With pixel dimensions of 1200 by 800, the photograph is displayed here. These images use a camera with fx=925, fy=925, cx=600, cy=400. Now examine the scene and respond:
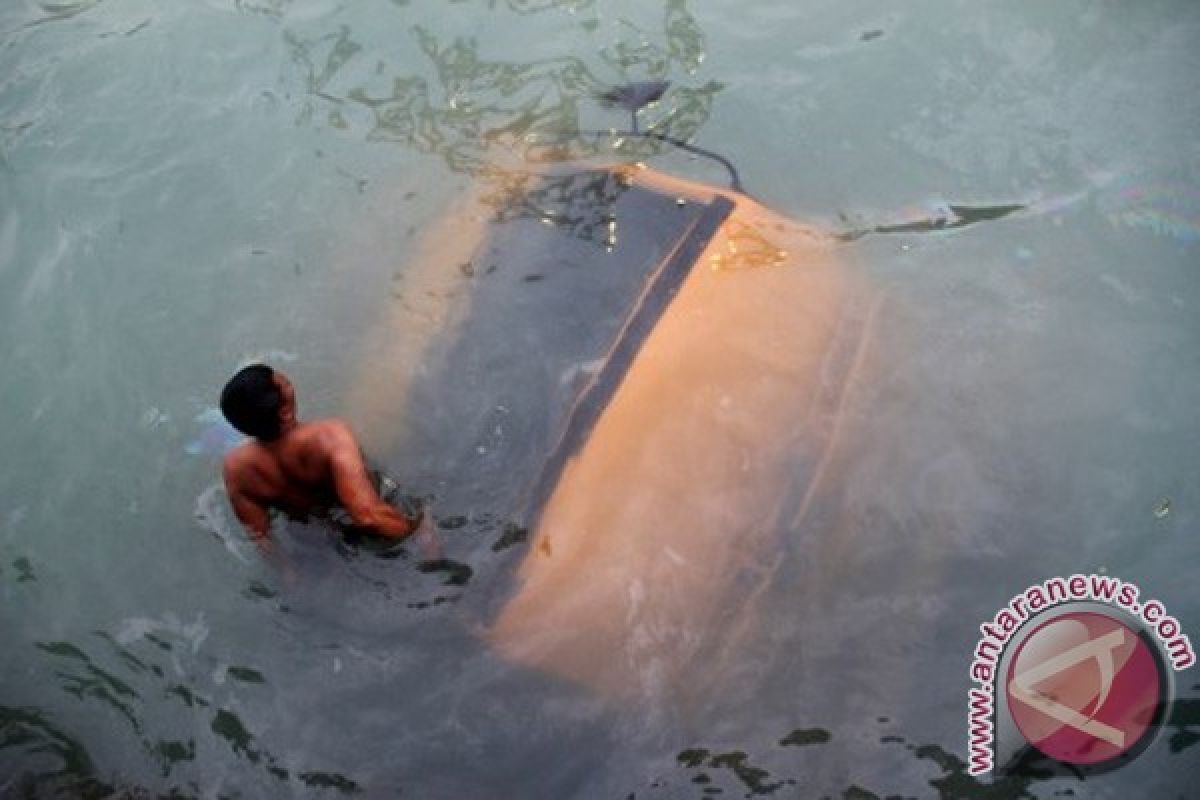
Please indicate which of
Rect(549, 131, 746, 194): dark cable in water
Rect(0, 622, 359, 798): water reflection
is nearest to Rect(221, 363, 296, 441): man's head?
Rect(0, 622, 359, 798): water reflection

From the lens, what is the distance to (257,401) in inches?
140

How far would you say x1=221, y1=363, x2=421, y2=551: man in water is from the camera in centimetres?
358

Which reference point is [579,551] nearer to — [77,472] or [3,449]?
[77,472]

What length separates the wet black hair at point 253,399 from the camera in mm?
3541

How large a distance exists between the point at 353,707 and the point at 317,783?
0.33 m

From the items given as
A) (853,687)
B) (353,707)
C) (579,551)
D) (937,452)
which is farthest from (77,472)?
(937,452)

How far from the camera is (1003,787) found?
3.57 metres

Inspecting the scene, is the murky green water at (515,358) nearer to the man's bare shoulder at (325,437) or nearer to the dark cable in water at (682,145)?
the dark cable in water at (682,145)

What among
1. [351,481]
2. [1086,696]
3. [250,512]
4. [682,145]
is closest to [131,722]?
[250,512]

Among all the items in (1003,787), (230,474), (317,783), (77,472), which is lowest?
(1003,787)

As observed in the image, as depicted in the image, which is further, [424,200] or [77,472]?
[424,200]

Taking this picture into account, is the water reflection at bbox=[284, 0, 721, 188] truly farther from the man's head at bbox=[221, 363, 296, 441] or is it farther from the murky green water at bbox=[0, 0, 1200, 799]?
the man's head at bbox=[221, 363, 296, 441]

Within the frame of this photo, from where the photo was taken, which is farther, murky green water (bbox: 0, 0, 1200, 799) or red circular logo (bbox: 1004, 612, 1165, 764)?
murky green water (bbox: 0, 0, 1200, 799)

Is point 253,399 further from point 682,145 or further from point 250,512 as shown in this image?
point 682,145
